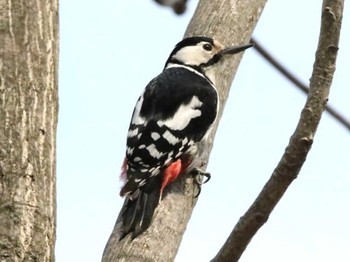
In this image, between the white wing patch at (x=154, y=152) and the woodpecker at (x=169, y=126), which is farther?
the white wing patch at (x=154, y=152)

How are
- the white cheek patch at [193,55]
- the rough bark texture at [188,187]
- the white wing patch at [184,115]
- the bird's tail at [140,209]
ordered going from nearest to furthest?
the rough bark texture at [188,187], the bird's tail at [140,209], the white wing patch at [184,115], the white cheek patch at [193,55]

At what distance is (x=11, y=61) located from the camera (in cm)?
211

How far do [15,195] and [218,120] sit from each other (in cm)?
208

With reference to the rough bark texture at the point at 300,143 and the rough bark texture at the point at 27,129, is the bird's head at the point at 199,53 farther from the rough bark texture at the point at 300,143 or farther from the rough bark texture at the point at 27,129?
the rough bark texture at the point at 27,129

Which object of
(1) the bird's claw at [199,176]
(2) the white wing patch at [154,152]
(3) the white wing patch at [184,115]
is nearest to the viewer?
(1) the bird's claw at [199,176]

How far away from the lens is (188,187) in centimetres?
375

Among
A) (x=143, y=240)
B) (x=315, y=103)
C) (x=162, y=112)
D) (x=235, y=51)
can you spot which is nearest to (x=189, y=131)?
(x=162, y=112)

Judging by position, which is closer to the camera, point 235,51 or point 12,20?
point 12,20

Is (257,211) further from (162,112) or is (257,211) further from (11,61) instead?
(162,112)

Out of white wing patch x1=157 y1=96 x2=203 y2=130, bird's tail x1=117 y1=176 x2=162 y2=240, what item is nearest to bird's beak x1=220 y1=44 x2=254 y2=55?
white wing patch x1=157 y1=96 x2=203 y2=130

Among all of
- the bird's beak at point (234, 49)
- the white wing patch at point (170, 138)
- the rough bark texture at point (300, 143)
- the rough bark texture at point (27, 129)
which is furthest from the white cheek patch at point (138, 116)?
the rough bark texture at point (27, 129)

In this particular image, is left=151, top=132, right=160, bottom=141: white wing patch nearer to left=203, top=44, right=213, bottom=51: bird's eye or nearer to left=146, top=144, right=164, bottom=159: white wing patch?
left=146, top=144, right=164, bottom=159: white wing patch

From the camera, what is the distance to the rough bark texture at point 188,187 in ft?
9.83

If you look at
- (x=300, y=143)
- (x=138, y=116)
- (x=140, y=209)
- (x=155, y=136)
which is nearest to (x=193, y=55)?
(x=138, y=116)
